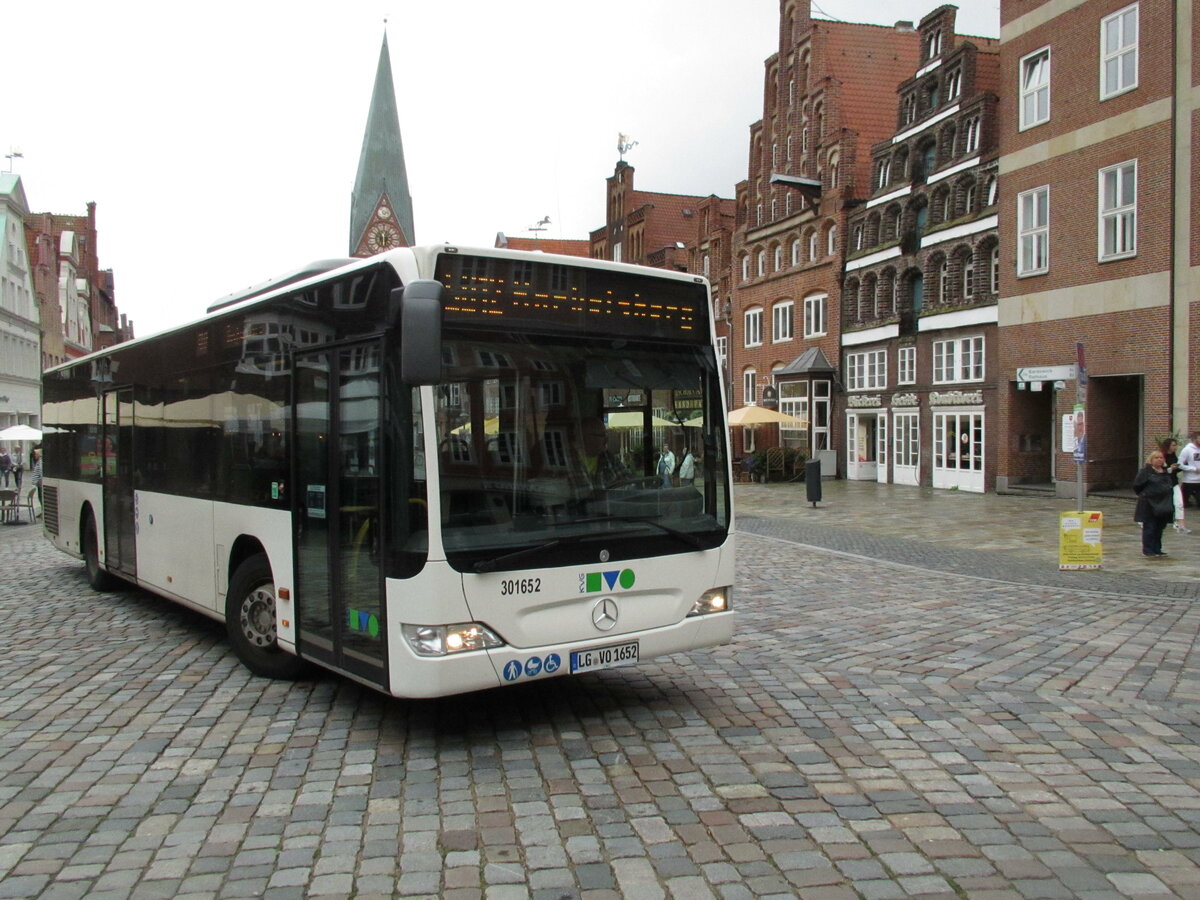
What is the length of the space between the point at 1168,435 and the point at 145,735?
73.2 feet

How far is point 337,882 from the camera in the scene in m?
3.92

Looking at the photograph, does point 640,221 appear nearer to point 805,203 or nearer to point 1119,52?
point 805,203

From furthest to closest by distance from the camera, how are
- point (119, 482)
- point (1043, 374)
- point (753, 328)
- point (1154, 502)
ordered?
point (753, 328) < point (1043, 374) < point (1154, 502) < point (119, 482)

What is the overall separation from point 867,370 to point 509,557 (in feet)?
108

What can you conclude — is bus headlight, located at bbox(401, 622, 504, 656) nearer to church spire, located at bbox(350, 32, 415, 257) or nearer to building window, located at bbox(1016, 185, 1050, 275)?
building window, located at bbox(1016, 185, 1050, 275)

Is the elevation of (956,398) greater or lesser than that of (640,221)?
lesser

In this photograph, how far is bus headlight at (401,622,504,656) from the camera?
5.21 meters

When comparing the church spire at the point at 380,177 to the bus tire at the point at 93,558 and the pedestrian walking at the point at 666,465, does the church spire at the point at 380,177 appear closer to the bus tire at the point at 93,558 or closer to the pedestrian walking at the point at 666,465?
the bus tire at the point at 93,558

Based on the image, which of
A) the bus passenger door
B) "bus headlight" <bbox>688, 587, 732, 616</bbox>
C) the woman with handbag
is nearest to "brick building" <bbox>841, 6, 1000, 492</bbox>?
the woman with handbag

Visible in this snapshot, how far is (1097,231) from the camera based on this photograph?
80.4 ft

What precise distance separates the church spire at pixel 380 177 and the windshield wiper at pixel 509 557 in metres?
63.7

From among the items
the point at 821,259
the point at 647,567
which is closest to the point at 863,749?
the point at 647,567

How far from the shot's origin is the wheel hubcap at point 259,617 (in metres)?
7.05

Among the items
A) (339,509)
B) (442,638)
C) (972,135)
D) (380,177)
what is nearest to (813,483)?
(972,135)
